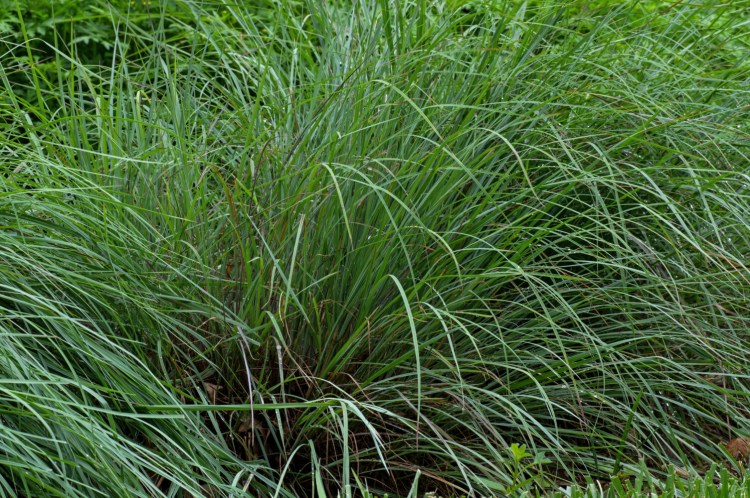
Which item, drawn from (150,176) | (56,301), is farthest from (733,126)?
(56,301)

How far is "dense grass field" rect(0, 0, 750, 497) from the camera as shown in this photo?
9.27ft

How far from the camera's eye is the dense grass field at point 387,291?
282cm

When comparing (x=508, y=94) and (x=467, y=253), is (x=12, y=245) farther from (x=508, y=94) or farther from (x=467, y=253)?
(x=508, y=94)

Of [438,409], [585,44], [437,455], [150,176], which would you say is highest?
[585,44]

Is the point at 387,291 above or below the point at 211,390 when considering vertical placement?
above

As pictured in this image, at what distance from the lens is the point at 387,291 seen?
331 cm

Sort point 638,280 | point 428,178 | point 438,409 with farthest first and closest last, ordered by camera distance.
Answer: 1. point 638,280
2. point 428,178
3. point 438,409

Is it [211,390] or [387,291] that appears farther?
[387,291]

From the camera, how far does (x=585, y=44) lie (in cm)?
388

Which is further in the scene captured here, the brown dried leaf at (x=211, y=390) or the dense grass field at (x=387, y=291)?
the brown dried leaf at (x=211, y=390)

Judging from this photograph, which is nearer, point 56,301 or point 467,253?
point 56,301

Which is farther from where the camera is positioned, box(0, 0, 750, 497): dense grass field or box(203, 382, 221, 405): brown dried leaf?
box(203, 382, 221, 405): brown dried leaf

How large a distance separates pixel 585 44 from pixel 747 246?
38.8 inches

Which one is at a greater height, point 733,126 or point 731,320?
point 733,126
